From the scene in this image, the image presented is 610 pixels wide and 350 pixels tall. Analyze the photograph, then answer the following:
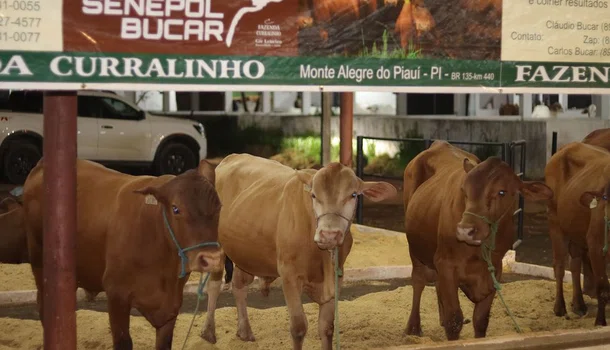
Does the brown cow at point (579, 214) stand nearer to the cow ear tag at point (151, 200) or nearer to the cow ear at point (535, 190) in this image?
the cow ear at point (535, 190)

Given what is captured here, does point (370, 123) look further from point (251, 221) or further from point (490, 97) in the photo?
point (251, 221)

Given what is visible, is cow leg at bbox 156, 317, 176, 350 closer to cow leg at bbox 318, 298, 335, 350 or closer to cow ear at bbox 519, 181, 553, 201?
cow leg at bbox 318, 298, 335, 350

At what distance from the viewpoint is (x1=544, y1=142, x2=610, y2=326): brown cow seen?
10.3 m

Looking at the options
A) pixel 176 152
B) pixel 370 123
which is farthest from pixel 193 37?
pixel 370 123

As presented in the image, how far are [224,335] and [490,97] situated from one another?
92.8 ft

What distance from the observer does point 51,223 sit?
720 centimetres

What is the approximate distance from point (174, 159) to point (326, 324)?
710 inches

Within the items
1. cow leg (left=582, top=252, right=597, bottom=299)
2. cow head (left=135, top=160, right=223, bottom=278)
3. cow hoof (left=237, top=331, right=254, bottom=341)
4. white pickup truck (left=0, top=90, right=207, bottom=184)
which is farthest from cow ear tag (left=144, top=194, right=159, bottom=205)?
white pickup truck (left=0, top=90, right=207, bottom=184)

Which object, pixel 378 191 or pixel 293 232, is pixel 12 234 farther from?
pixel 378 191

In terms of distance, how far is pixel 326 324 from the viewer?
28.2 ft

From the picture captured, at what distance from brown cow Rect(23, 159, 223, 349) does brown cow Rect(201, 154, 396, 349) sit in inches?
37.3

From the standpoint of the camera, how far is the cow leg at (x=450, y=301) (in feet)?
30.4

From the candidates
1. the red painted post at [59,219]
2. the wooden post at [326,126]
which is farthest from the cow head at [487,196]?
the wooden post at [326,126]

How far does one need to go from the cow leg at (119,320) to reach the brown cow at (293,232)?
1333mm
